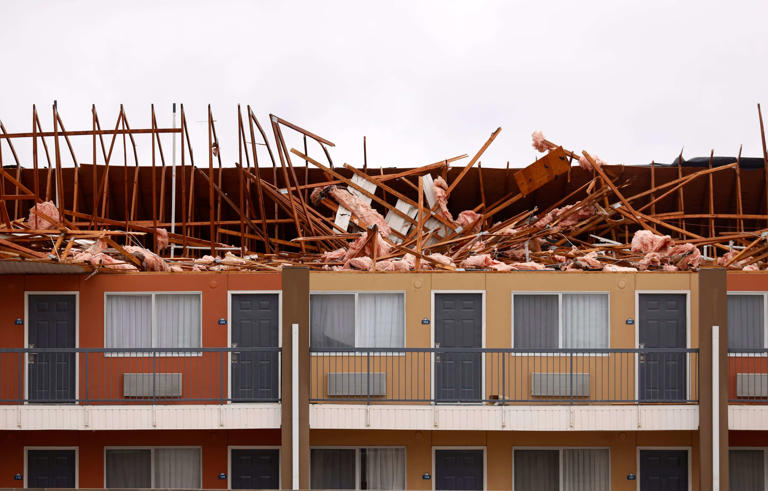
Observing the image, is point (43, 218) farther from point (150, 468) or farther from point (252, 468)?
point (252, 468)

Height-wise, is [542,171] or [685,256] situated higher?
[542,171]

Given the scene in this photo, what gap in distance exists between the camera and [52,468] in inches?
620

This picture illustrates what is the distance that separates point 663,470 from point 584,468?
5.15 feet

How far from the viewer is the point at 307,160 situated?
806 inches

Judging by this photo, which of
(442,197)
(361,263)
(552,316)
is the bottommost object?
(552,316)

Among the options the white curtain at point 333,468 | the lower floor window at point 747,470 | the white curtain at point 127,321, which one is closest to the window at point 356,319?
the white curtain at point 333,468

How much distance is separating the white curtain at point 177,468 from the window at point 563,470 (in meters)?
6.49

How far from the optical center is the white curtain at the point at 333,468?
615 inches

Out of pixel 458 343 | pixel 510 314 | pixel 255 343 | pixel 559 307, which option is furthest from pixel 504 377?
pixel 255 343

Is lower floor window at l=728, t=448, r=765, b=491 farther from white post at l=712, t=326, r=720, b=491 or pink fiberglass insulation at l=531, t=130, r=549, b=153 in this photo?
pink fiberglass insulation at l=531, t=130, r=549, b=153

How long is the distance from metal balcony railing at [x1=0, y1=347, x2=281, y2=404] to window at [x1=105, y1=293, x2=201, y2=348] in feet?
1.00

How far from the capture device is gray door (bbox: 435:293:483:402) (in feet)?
49.3

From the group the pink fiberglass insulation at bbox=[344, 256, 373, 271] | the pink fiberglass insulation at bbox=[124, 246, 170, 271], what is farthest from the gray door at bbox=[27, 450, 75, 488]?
Answer: the pink fiberglass insulation at bbox=[344, 256, 373, 271]

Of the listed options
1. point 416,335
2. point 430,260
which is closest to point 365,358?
point 416,335
